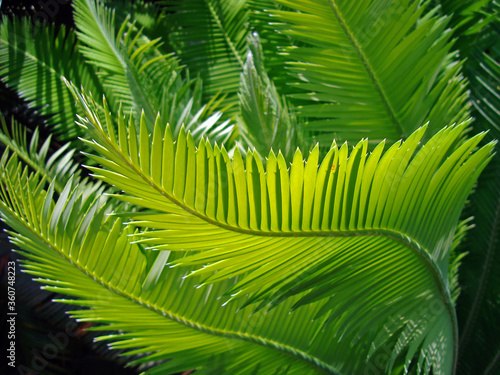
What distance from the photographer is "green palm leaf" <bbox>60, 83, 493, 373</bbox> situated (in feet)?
1.72

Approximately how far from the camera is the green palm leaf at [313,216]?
53 centimetres

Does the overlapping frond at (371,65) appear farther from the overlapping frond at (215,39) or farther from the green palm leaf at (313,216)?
the overlapping frond at (215,39)

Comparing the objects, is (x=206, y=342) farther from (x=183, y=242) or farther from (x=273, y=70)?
(x=273, y=70)

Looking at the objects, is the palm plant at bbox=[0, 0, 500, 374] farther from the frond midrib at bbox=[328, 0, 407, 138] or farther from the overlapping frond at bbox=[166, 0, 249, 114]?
the overlapping frond at bbox=[166, 0, 249, 114]

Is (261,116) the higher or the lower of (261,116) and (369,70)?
the lower

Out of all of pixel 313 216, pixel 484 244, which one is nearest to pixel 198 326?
pixel 313 216

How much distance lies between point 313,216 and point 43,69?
1.35 m

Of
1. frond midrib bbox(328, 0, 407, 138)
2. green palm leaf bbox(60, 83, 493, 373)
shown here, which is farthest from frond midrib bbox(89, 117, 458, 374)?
frond midrib bbox(328, 0, 407, 138)

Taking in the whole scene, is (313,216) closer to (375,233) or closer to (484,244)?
(375,233)

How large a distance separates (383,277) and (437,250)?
0.14m

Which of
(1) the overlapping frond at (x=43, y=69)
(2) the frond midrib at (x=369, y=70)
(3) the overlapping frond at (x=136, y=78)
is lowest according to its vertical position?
(1) the overlapping frond at (x=43, y=69)

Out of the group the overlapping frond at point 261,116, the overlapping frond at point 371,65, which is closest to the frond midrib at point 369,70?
the overlapping frond at point 371,65

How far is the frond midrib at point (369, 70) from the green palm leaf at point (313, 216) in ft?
1.16

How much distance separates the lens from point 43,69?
1566 millimetres
